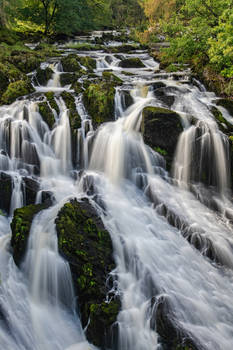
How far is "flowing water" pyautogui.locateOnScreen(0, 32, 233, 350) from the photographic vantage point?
192 inches

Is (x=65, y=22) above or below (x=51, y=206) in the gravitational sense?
above

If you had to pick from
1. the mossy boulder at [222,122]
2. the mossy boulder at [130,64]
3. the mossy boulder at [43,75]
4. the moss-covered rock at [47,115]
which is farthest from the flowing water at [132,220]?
the mossy boulder at [130,64]

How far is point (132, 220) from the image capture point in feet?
23.9

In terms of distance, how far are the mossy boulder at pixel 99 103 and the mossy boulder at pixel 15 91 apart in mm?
2794

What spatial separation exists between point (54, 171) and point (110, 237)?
3738 millimetres

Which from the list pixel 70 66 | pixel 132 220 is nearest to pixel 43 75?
pixel 70 66

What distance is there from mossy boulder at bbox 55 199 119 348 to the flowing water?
0.19 metres

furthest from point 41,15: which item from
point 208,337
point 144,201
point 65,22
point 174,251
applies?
point 208,337

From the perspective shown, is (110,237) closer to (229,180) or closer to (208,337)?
(208,337)

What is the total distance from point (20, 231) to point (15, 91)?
7.64 metres

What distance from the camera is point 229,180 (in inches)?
345

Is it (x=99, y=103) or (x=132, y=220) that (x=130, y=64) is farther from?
(x=132, y=220)

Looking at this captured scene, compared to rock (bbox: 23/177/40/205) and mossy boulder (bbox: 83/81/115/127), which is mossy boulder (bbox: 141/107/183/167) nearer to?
mossy boulder (bbox: 83/81/115/127)

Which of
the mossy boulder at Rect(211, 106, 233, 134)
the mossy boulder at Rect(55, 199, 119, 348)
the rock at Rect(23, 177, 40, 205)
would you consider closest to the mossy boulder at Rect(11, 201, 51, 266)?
the mossy boulder at Rect(55, 199, 119, 348)
